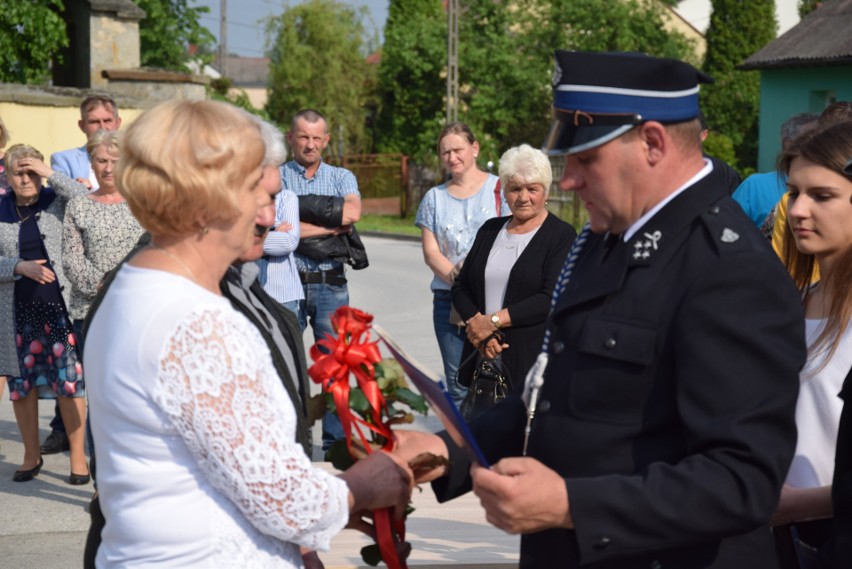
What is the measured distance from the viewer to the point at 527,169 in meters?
6.43

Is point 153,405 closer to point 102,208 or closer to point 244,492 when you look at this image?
point 244,492

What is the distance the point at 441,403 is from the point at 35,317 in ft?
17.5

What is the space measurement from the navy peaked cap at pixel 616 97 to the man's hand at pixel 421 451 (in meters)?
0.75

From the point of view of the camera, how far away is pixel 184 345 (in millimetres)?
2162

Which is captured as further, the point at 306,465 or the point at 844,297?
the point at 844,297

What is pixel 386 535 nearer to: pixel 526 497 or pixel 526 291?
pixel 526 497

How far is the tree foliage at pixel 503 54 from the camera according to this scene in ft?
116

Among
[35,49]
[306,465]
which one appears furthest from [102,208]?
[35,49]

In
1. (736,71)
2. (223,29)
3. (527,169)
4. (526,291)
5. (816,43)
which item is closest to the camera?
(526,291)

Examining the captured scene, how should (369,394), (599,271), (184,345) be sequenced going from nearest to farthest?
(184,345) → (599,271) → (369,394)

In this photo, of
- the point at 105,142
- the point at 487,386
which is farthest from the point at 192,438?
the point at 105,142

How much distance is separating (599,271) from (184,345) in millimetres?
867

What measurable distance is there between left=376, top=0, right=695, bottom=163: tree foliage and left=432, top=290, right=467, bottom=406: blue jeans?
27592 millimetres

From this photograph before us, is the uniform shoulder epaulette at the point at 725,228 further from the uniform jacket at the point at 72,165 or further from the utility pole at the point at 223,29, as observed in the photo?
the utility pole at the point at 223,29
